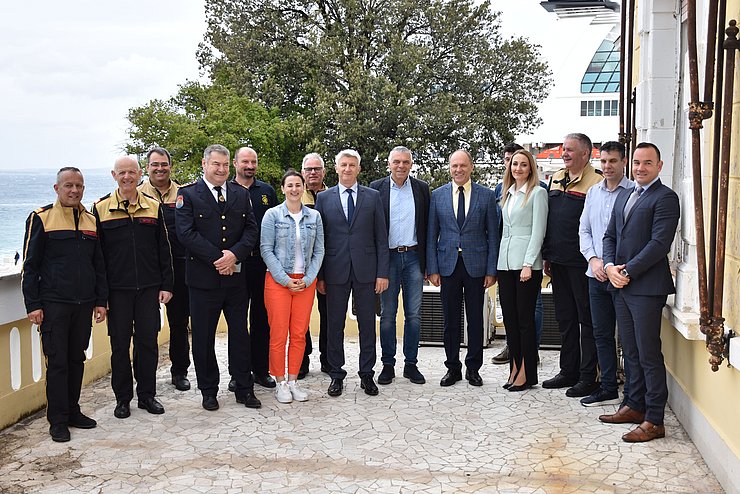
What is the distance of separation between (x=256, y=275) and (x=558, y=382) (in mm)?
2310

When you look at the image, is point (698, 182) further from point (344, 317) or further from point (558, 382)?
point (344, 317)

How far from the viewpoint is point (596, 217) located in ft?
16.8

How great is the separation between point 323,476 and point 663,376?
6.52ft

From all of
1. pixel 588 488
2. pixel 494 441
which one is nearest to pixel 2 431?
pixel 494 441

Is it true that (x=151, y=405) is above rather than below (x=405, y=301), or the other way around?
below

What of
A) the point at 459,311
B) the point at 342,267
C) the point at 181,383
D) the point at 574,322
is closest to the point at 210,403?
the point at 181,383

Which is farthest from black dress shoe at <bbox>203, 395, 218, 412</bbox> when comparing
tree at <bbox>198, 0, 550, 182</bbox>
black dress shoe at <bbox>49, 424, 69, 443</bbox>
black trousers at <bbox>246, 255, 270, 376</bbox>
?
tree at <bbox>198, 0, 550, 182</bbox>

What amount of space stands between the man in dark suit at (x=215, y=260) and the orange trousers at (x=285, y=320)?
0.58 feet

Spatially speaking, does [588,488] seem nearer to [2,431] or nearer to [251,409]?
[251,409]

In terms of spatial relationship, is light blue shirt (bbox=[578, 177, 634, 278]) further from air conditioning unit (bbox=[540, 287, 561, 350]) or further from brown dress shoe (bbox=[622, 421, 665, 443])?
air conditioning unit (bbox=[540, 287, 561, 350])

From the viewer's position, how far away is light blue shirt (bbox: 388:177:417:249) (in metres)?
5.89

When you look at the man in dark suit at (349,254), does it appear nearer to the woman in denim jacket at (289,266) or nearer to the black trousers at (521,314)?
the woman in denim jacket at (289,266)

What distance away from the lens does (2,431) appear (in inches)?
191

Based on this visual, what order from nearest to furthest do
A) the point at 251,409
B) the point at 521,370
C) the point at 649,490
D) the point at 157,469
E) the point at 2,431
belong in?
1. the point at 649,490
2. the point at 157,469
3. the point at 2,431
4. the point at 251,409
5. the point at 521,370
